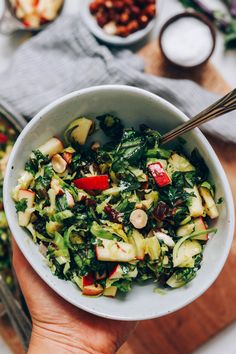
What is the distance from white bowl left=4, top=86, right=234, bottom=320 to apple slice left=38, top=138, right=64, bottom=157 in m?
0.02

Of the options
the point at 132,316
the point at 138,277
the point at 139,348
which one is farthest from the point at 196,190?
the point at 139,348

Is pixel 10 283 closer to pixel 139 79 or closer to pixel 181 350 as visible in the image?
pixel 181 350

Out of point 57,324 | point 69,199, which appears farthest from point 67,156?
point 57,324

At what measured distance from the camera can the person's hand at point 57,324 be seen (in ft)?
6.07

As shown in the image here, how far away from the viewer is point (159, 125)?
1791mm

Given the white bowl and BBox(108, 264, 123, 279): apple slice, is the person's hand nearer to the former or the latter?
the white bowl

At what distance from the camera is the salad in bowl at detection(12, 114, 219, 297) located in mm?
1659

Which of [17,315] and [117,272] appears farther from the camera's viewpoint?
[17,315]

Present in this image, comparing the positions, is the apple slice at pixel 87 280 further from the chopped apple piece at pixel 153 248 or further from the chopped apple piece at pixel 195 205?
the chopped apple piece at pixel 195 205

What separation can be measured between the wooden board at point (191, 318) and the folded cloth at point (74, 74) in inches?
4.3

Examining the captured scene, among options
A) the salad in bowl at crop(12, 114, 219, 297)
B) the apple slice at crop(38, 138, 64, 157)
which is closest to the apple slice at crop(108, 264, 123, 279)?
the salad in bowl at crop(12, 114, 219, 297)

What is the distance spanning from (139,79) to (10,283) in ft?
3.45

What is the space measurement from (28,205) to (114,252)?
330mm

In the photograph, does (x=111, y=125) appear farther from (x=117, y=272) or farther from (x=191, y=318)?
(x=191, y=318)
